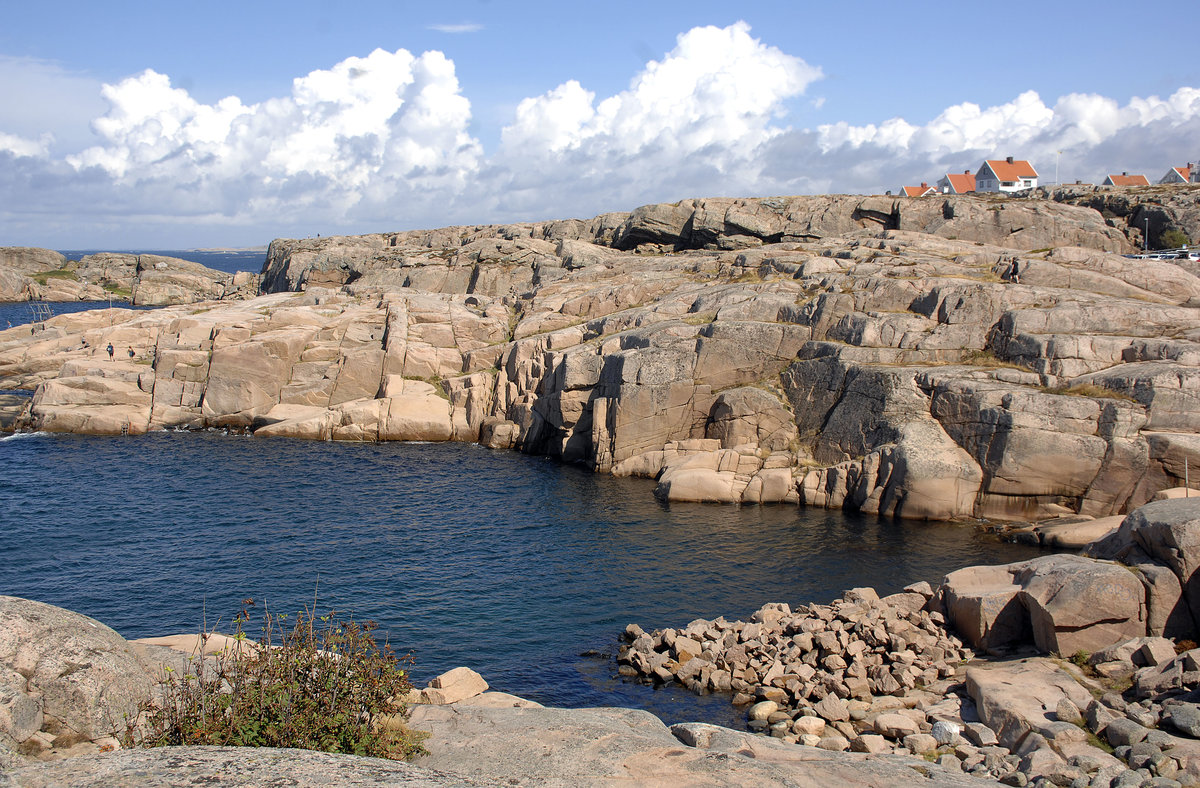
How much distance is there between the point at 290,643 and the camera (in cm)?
1705

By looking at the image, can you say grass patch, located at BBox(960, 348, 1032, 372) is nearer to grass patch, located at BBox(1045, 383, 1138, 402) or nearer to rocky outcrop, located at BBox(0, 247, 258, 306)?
grass patch, located at BBox(1045, 383, 1138, 402)

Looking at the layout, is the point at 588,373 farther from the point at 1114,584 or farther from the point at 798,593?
the point at 1114,584

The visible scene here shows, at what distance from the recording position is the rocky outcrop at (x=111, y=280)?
166 m

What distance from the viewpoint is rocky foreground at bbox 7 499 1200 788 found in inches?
612

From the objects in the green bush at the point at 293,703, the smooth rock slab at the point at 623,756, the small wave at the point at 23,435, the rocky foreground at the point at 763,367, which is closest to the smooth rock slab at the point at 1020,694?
the smooth rock slab at the point at 623,756

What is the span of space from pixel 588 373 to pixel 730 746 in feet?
144

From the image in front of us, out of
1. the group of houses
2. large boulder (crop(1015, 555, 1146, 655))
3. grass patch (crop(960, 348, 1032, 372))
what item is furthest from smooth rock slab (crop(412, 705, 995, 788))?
the group of houses

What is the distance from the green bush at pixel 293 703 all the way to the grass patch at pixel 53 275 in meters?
195

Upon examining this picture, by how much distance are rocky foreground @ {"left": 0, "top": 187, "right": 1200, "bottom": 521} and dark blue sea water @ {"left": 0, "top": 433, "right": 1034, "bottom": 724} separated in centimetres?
405

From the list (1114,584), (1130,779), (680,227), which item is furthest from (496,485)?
(680,227)

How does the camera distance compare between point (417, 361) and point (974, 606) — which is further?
point (417, 361)

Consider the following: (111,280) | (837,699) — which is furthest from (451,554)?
(111,280)

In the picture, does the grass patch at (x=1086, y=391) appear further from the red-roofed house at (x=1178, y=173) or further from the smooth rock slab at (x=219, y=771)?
the red-roofed house at (x=1178, y=173)

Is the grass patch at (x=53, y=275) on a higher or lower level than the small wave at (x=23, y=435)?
higher
